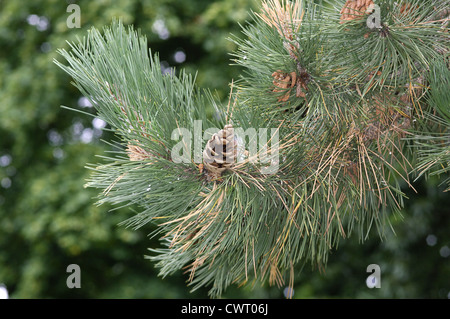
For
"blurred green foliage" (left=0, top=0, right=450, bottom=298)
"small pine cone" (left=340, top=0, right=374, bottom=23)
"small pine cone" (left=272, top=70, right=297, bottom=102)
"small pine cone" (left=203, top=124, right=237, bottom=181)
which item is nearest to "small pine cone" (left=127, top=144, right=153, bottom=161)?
"small pine cone" (left=203, top=124, right=237, bottom=181)

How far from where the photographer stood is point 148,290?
3.48 meters

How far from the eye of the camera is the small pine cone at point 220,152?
2.23 ft

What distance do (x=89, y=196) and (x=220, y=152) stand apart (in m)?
2.67

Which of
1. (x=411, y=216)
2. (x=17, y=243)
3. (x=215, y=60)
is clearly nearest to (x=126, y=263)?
(x=17, y=243)

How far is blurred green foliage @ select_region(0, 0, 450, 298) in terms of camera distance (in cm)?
285

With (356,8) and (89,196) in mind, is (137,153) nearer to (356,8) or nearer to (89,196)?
(356,8)

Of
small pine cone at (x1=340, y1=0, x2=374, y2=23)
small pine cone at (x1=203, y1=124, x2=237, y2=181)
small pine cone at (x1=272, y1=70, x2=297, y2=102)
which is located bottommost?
small pine cone at (x1=203, y1=124, x2=237, y2=181)

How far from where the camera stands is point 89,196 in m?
3.20

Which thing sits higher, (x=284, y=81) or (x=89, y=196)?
(x=284, y=81)

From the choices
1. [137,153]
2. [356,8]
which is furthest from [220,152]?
[356,8]

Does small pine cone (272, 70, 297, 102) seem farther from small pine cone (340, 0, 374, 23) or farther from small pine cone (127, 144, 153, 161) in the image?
small pine cone (127, 144, 153, 161)

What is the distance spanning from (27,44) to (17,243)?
152cm

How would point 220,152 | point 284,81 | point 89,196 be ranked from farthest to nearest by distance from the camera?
point 89,196
point 284,81
point 220,152

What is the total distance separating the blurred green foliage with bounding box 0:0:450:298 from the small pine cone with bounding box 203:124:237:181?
2244mm
